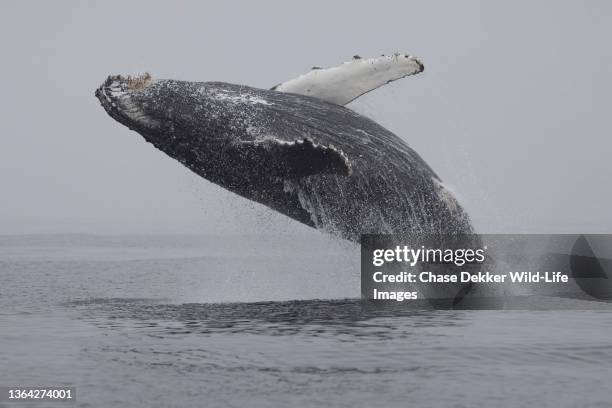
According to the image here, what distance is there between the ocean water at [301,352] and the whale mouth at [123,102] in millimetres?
2497

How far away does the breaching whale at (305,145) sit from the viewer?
11312mm

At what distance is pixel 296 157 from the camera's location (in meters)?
10.8

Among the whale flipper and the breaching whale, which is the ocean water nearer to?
the breaching whale

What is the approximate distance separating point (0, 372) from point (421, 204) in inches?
233

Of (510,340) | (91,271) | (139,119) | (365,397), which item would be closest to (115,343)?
(139,119)

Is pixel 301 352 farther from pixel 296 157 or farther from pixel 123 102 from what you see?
pixel 123 102

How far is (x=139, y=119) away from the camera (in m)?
11.4

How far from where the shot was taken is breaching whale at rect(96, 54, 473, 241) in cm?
1131

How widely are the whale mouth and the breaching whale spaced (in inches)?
0.5

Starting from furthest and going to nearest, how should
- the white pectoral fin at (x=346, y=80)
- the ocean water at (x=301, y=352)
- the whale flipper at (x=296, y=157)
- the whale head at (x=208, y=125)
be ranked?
1. the white pectoral fin at (x=346, y=80)
2. the whale head at (x=208, y=125)
3. the whale flipper at (x=296, y=157)
4. the ocean water at (x=301, y=352)

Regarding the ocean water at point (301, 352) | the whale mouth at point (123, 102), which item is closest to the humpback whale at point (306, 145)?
the whale mouth at point (123, 102)

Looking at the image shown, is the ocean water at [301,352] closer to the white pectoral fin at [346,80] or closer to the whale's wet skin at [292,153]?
the whale's wet skin at [292,153]

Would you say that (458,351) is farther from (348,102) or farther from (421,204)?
(348,102)

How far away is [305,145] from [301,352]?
2.28 metres
